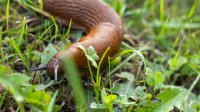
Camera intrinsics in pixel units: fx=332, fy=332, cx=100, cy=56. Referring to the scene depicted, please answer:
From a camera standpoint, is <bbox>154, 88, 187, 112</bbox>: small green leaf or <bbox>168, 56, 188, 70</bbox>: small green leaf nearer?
<bbox>154, 88, 187, 112</bbox>: small green leaf

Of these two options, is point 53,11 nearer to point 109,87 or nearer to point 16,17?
point 16,17

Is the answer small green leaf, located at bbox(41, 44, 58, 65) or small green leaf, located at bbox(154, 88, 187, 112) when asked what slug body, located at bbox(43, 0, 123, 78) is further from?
small green leaf, located at bbox(154, 88, 187, 112)

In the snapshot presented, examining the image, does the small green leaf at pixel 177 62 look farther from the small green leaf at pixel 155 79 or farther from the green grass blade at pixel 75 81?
the green grass blade at pixel 75 81

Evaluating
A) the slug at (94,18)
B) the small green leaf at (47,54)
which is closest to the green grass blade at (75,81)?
the small green leaf at (47,54)

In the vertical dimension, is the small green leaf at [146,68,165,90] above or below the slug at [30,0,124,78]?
below

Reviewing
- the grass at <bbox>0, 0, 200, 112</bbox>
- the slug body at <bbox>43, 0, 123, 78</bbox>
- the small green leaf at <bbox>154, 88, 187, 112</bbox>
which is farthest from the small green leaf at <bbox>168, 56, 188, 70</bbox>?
the small green leaf at <bbox>154, 88, 187, 112</bbox>

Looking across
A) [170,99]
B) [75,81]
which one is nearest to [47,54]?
[75,81]

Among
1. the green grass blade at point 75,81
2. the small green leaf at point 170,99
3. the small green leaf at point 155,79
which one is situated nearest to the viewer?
the green grass blade at point 75,81

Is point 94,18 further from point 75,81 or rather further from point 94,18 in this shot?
point 75,81

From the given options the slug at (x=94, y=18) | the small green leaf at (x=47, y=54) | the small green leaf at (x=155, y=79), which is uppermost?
the slug at (x=94, y=18)
